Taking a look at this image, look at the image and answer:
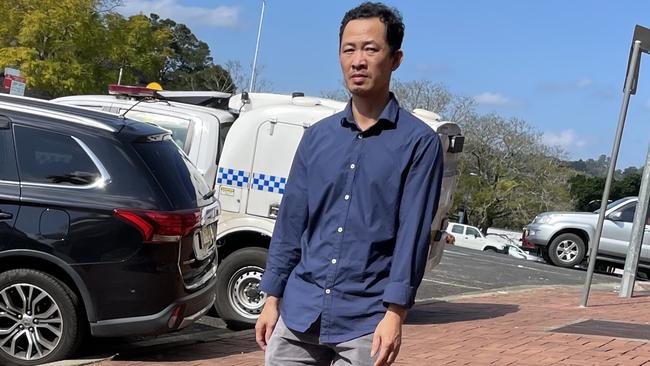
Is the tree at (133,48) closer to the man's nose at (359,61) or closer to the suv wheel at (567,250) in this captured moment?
the suv wheel at (567,250)

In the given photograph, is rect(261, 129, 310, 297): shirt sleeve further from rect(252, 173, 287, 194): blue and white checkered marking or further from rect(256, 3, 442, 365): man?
rect(252, 173, 287, 194): blue and white checkered marking

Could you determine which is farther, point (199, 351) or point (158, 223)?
point (199, 351)

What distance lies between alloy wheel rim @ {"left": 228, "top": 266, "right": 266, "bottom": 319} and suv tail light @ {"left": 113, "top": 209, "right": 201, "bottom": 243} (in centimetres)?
189

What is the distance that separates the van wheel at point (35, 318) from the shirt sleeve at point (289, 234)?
3.04 m

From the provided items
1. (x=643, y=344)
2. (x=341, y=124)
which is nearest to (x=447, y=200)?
(x=643, y=344)

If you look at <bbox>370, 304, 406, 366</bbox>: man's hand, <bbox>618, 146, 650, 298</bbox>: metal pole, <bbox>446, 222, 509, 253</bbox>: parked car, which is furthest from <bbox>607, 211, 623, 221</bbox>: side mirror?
<bbox>446, 222, 509, 253</bbox>: parked car

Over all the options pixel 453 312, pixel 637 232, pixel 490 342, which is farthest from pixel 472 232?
pixel 490 342

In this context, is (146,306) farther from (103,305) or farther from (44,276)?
(44,276)

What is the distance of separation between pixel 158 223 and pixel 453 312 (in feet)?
14.1

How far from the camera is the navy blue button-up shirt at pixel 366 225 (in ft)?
8.72

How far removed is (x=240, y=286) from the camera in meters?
7.64

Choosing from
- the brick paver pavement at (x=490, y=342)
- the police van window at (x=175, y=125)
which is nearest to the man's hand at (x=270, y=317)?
the brick paver pavement at (x=490, y=342)

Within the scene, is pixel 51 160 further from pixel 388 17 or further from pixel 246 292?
pixel 388 17

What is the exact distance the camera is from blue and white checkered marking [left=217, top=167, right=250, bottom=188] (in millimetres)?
7797
